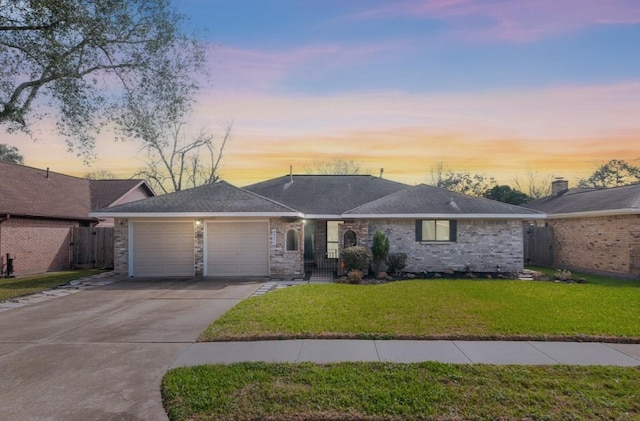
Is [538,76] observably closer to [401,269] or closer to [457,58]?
[457,58]

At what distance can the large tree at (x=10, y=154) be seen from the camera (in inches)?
1159

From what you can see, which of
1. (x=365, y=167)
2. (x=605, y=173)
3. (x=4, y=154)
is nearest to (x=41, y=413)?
(x=4, y=154)

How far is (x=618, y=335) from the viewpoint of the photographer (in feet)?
21.0

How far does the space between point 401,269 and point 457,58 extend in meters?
7.75

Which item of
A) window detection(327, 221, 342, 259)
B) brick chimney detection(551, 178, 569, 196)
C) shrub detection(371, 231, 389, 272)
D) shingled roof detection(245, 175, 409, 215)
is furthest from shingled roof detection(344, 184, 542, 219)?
brick chimney detection(551, 178, 569, 196)

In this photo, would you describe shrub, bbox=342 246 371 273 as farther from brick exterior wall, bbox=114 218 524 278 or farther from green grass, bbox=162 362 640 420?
green grass, bbox=162 362 640 420

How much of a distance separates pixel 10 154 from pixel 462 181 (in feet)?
140

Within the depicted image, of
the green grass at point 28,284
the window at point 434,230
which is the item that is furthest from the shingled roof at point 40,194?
the window at point 434,230

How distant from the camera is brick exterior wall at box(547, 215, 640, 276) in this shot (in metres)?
13.6

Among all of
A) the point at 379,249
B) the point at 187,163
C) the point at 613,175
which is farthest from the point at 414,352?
the point at 613,175

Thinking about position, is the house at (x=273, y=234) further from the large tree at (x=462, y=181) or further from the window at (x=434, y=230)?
the large tree at (x=462, y=181)

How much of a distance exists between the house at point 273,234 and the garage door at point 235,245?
0.04m

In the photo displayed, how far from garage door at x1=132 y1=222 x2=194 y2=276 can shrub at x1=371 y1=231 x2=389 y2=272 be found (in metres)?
7.28

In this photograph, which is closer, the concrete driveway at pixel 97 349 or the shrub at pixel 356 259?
the concrete driveway at pixel 97 349
